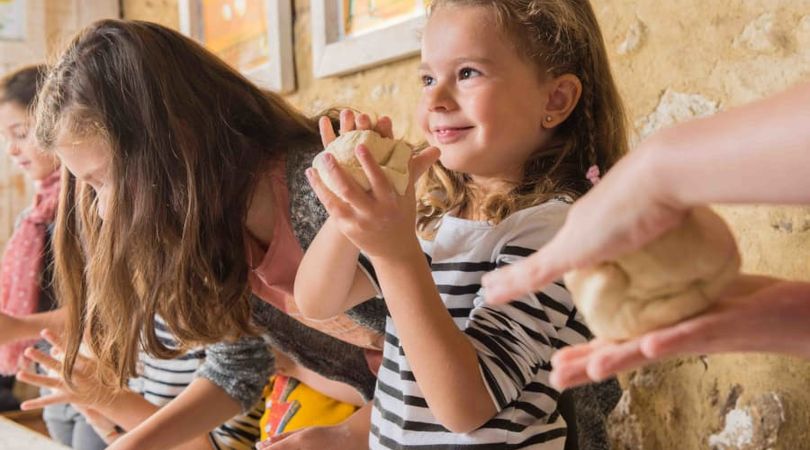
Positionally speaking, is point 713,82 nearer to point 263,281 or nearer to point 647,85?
point 647,85

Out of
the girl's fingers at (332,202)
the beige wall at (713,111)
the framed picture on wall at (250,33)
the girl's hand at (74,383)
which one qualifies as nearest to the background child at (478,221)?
the girl's fingers at (332,202)

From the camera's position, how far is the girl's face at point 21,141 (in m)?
2.48

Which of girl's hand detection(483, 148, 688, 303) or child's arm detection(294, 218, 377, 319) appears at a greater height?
girl's hand detection(483, 148, 688, 303)

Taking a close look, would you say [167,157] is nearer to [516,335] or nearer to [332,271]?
[332,271]

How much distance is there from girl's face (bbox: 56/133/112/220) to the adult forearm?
104 cm

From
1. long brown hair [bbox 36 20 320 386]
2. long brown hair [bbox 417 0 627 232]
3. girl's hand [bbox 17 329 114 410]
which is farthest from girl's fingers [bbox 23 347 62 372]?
long brown hair [bbox 417 0 627 232]

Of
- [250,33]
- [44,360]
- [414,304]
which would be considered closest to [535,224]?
[414,304]

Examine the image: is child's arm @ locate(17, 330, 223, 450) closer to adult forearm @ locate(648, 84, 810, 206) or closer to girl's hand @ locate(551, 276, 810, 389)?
girl's hand @ locate(551, 276, 810, 389)

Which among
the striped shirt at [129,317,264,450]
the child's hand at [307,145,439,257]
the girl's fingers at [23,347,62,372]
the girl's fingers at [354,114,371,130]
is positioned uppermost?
the girl's fingers at [354,114,371,130]

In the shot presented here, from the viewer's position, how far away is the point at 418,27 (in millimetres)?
1736

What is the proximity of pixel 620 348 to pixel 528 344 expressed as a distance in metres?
0.43

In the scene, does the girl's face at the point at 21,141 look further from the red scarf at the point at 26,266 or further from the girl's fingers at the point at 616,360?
the girl's fingers at the point at 616,360

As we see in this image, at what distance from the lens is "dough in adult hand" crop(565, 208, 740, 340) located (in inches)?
19.3

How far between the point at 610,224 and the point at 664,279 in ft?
0.28
